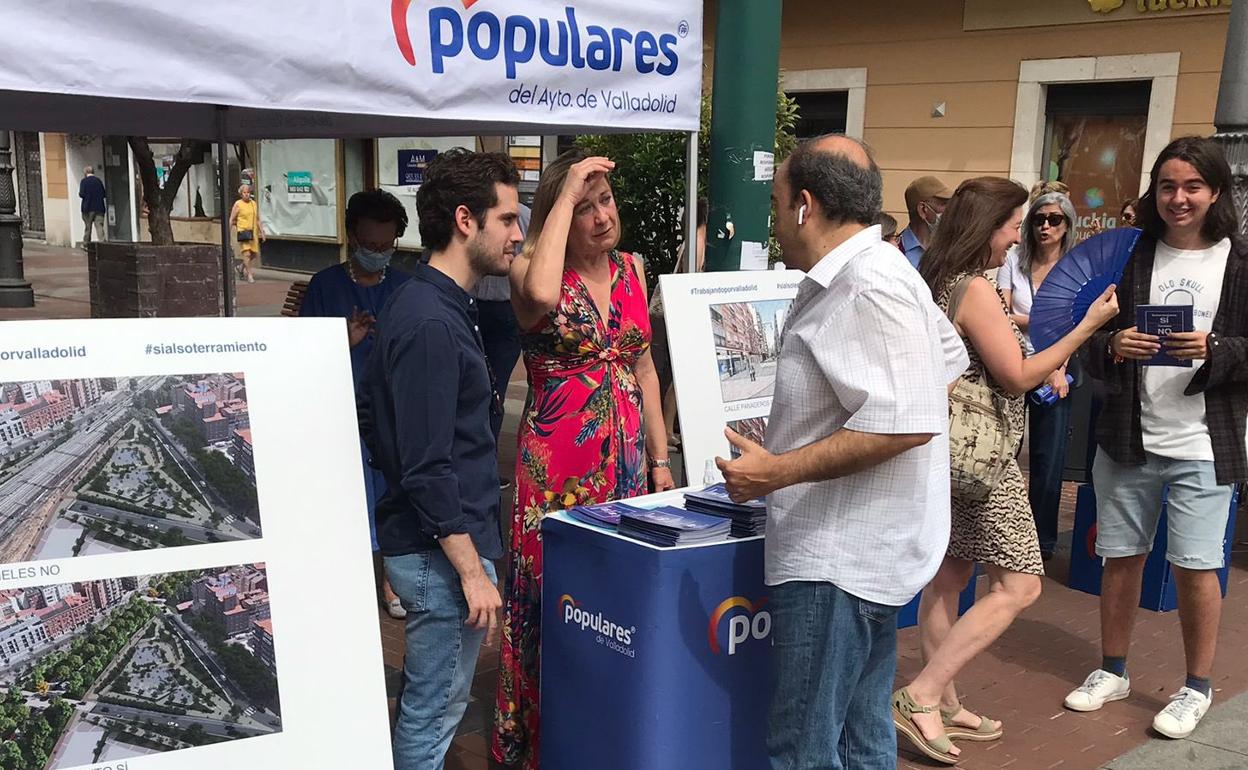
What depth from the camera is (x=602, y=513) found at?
3037 mm

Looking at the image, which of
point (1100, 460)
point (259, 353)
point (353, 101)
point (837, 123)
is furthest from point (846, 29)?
point (259, 353)

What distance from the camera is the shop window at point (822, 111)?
1377cm

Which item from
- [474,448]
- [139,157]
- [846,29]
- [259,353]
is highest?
[846,29]

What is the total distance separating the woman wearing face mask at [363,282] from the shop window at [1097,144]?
8.75 metres

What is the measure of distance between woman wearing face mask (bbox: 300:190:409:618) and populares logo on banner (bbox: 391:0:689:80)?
154 cm

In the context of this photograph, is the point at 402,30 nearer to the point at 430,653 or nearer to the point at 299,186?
the point at 430,653

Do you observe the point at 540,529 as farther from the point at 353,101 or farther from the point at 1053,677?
the point at 1053,677

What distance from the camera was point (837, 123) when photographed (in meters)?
13.8

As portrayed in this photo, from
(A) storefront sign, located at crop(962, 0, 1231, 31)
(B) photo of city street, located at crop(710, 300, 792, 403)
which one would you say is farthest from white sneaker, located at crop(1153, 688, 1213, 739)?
(A) storefront sign, located at crop(962, 0, 1231, 31)

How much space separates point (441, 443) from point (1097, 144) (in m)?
11.1

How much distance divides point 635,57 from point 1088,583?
347 centimetres

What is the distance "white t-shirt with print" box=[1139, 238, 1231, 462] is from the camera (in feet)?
12.5

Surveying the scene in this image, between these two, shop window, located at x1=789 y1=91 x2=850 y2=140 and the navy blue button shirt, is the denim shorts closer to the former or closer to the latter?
the navy blue button shirt

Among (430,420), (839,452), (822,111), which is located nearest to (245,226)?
(822,111)
